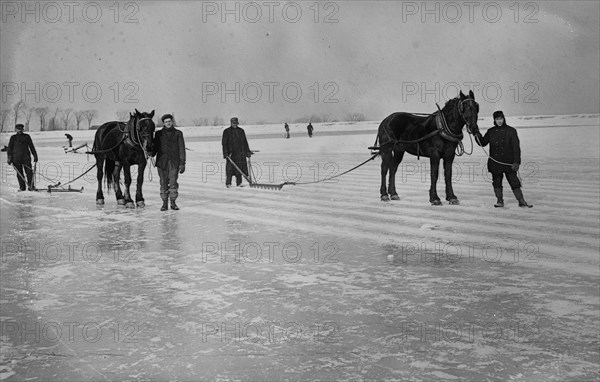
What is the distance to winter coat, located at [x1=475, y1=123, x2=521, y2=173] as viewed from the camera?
34.6 ft

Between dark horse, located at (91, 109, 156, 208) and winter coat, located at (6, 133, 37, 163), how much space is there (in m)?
3.55

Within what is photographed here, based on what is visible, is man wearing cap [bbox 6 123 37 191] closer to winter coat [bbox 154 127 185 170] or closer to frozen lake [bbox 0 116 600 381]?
frozen lake [bbox 0 116 600 381]

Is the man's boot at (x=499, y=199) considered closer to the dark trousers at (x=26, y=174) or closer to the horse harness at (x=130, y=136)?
the horse harness at (x=130, y=136)

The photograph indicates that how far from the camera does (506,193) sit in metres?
12.6

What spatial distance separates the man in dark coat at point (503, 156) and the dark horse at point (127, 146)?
18.4 ft

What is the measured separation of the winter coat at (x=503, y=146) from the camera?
10.5 meters

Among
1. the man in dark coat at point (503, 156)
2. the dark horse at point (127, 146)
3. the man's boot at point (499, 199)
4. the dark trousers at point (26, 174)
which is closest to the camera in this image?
the man's boot at point (499, 199)

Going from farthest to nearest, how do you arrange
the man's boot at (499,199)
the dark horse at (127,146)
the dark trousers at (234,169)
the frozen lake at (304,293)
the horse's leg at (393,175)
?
the dark trousers at (234,169), the horse's leg at (393,175), the dark horse at (127,146), the man's boot at (499,199), the frozen lake at (304,293)

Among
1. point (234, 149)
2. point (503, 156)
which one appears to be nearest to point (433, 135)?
point (503, 156)

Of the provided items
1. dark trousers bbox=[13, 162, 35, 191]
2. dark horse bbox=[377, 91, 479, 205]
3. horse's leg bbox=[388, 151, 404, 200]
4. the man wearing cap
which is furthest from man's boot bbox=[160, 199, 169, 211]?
dark trousers bbox=[13, 162, 35, 191]

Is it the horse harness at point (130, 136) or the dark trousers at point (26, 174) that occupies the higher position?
the horse harness at point (130, 136)

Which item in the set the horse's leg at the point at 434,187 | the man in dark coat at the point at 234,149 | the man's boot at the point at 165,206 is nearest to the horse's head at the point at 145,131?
the man's boot at the point at 165,206

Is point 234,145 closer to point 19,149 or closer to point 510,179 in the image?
point 19,149

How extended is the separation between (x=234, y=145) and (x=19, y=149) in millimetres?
5044
